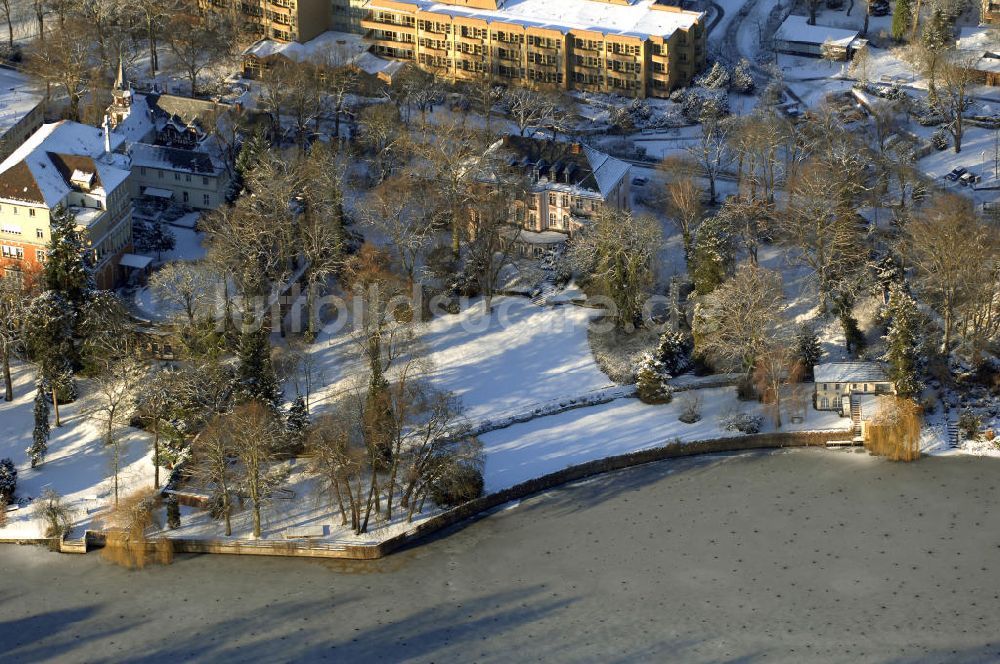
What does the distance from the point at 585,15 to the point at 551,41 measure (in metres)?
4.76

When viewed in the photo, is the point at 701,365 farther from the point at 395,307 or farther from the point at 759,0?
the point at 759,0

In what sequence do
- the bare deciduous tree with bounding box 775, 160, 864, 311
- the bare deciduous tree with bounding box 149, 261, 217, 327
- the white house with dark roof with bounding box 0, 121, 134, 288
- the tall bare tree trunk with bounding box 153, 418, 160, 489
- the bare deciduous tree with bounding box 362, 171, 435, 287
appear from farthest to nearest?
1. the bare deciduous tree with bounding box 775, 160, 864, 311
2. the white house with dark roof with bounding box 0, 121, 134, 288
3. the bare deciduous tree with bounding box 362, 171, 435, 287
4. the bare deciduous tree with bounding box 149, 261, 217, 327
5. the tall bare tree trunk with bounding box 153, 418, 160, 489

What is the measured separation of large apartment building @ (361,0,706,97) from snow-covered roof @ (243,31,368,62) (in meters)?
2.14

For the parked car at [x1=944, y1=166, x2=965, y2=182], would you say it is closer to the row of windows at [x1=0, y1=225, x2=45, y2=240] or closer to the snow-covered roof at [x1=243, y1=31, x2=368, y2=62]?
the snow-covered roof at [x1=243, y1=31, x2=368, y2=62]

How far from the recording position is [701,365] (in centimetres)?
13362

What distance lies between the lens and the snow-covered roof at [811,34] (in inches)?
6860

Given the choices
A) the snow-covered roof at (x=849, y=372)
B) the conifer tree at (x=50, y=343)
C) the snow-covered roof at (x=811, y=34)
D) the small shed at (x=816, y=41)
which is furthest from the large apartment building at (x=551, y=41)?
the conifer tree at (x=50, y=343)

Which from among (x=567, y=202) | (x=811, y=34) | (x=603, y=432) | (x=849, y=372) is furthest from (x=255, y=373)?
(x=811, y=34)

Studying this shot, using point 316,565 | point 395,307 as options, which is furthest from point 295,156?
point 316,565

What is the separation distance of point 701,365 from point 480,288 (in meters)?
18.3

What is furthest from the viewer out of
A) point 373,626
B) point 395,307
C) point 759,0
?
point 759,0

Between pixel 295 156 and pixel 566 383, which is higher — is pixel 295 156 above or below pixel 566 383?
above

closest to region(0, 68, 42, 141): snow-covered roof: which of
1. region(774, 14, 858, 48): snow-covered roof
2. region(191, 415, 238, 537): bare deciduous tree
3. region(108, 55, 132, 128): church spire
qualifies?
region(108, 55, 132, 128): church spire

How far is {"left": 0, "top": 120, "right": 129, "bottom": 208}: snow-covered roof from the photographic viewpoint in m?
139
